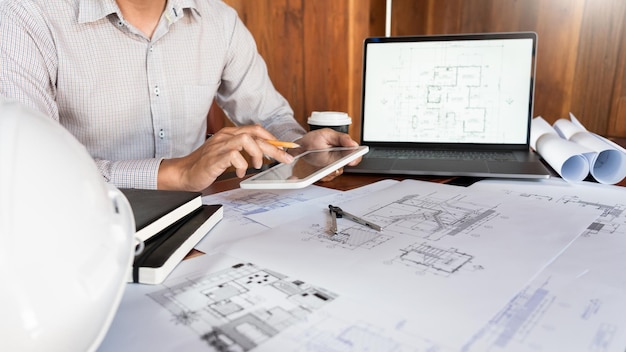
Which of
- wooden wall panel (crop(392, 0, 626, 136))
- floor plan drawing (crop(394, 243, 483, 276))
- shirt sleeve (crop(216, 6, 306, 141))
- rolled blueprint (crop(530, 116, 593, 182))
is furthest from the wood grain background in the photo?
floor plan drawing (crop(394, 243, 483, 276))

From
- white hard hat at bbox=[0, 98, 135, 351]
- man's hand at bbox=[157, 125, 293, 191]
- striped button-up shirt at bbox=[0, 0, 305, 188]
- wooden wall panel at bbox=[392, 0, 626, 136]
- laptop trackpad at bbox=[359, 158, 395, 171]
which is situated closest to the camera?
white hard hat at bbox=[0, 98, 135, 351]

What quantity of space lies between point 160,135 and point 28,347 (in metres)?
0.89

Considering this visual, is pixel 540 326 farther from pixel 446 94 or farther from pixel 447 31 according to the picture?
pixel 447 31

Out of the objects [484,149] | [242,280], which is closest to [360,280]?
[242,280]

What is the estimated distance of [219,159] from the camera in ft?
2.44

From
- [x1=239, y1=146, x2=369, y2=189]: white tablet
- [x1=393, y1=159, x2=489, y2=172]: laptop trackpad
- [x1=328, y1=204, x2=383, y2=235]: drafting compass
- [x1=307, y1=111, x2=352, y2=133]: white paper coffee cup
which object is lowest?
[x1=328, y1=204, x2=383, y2=235]: drafting compass

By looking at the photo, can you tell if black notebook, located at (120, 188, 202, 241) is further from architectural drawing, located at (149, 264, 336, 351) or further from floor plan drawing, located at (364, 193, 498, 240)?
floor plan drawing, located at (364, 193, 498, 240)

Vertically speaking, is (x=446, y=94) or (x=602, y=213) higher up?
(x=446, y=94)

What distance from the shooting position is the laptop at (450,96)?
108 centimetres

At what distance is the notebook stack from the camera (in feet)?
1.61

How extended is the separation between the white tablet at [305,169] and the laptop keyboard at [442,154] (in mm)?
233

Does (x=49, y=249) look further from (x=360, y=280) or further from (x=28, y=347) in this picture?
(x=360, y=280)

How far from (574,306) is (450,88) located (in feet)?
2.45

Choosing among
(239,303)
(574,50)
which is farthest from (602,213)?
(574,50)
